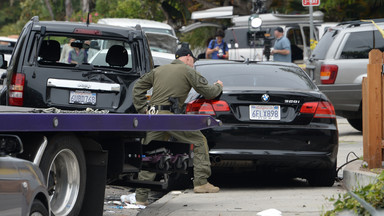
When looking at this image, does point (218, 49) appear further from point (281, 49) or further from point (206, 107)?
point (206, 107)

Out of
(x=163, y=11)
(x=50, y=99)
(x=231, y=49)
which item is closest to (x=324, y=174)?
(x=50, y=99)

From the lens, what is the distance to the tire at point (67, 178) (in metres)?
7.17

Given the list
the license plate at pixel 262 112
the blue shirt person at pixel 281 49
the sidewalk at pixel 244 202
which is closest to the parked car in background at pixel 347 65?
the blue shirt person at pixel 281 49

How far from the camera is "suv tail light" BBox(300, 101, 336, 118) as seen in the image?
406 inches

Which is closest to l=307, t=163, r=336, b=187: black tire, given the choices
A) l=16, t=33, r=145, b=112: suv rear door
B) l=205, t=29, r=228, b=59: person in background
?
l=16, t=33, r=145, b=112: suv rear door

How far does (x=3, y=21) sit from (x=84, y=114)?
7595cm

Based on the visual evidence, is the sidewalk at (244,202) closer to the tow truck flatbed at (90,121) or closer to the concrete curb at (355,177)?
the concrete curb at (355,177)

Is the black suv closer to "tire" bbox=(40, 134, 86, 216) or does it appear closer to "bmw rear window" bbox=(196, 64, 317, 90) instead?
"bmw rear window" bbox=(196, 64, 317, 90)

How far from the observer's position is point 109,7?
49.3 meters

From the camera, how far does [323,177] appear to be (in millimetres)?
10789

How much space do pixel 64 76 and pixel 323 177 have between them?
10.5ft

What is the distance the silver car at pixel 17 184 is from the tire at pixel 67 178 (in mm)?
1097

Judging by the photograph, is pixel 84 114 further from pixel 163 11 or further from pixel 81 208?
pixel 163 11

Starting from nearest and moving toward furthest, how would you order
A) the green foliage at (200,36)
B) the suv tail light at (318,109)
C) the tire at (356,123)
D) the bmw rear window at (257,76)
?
the suv tail light at (318,109), the bmw rear window at (257,76), the tire at (356,123), the green foliage at (200,36)
